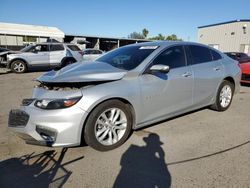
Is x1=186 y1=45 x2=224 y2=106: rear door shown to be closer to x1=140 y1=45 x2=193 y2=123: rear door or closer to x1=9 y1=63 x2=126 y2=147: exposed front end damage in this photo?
x1=140 y1=45 x2=193 y2=123: rear door

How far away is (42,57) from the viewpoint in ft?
44.2

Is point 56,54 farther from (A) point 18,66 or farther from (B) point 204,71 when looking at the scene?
(B) point 204,71

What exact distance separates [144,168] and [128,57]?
2.00m

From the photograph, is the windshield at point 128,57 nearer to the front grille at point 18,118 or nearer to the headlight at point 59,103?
the headlight at point 59,103

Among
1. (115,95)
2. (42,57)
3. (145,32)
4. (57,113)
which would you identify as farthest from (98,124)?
(145,32)

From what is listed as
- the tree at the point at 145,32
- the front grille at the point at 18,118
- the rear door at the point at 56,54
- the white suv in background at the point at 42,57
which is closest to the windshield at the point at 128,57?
the front grille at the point at 18,118

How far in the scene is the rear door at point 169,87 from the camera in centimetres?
377

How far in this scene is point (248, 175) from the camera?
2832 millimetres

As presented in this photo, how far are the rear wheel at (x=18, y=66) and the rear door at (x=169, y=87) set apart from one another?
1094cm

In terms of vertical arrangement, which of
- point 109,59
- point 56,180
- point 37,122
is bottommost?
point 56,180

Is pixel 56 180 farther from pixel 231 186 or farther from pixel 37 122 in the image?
pixel 231 186

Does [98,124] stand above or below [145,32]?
below

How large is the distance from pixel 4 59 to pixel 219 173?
1409 cm

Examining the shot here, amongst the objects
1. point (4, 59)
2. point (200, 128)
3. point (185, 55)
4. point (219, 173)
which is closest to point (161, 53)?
point (185, 55)
